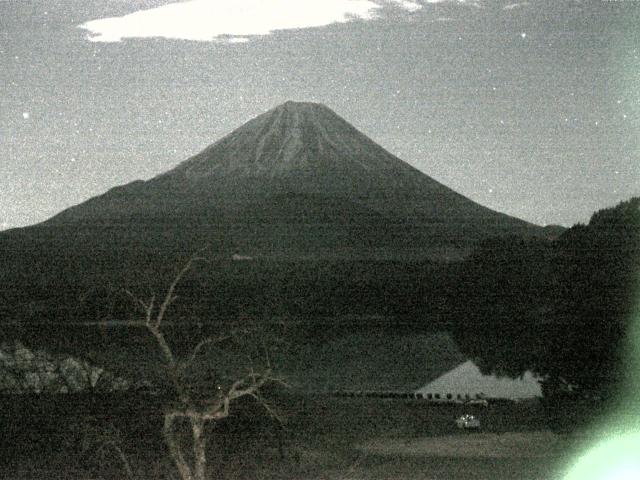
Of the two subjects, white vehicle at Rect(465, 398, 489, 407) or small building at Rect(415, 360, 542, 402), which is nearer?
white vehicle at Rect(465, 398, 489, 407)

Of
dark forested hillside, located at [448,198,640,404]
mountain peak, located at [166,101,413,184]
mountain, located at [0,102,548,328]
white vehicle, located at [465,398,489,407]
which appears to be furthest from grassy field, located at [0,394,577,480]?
mountain peak, located at [166,101,413,184]

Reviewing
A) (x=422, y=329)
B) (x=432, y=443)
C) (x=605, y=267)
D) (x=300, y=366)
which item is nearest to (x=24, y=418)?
(x=432, y=443)

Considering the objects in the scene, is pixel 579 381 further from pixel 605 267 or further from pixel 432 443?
pixel 605 267

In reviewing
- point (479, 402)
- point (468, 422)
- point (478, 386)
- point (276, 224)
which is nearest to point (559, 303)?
point (478, 386)

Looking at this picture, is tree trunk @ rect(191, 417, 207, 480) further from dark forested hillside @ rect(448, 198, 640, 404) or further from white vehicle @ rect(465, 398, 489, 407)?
white vehicle @ rect(465, 398, 489, 407)

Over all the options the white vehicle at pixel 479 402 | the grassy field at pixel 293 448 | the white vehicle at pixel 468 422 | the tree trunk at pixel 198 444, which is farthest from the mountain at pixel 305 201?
the tree trunk at pixel 198 444

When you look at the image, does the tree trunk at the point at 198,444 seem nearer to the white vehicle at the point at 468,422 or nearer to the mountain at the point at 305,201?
the white vehicle at the point at 468,422
